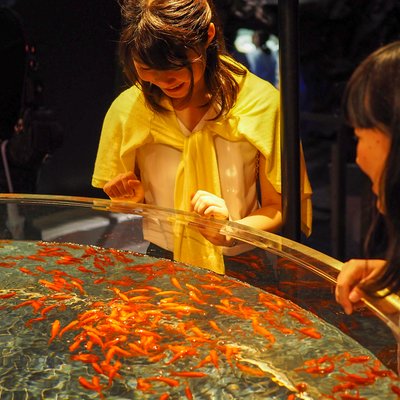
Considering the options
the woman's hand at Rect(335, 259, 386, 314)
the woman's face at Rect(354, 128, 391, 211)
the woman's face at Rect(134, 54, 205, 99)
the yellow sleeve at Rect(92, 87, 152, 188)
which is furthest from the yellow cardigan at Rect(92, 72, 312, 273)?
the woman's face at Rect(354, 128, 391, 211)

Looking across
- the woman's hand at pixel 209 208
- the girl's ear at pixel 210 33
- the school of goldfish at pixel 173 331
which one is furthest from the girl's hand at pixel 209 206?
the girl's ear at pixel 210 33

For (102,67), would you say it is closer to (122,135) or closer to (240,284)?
(122,135)

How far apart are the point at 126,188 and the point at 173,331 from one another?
1.48 feet

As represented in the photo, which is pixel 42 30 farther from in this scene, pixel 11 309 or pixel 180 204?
pixel 11 309

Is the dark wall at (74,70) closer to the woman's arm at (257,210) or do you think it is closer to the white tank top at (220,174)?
the white tank top at (220,174)

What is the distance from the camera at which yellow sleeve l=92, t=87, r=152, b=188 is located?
1.40 metres

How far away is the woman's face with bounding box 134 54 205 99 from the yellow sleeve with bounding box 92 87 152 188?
0.48 ft

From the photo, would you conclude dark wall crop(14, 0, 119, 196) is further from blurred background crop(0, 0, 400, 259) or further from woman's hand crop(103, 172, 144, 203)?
woman's hand crop(103, 172, 144, 203)

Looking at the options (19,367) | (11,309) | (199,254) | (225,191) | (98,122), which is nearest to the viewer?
(19,367)

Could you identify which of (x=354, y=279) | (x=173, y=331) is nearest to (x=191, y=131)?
(x=173, y=331)

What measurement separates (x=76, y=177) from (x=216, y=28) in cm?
182

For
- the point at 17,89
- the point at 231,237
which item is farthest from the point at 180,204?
the point at 17,89

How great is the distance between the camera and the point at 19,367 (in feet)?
3.11

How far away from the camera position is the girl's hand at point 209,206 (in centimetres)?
127
